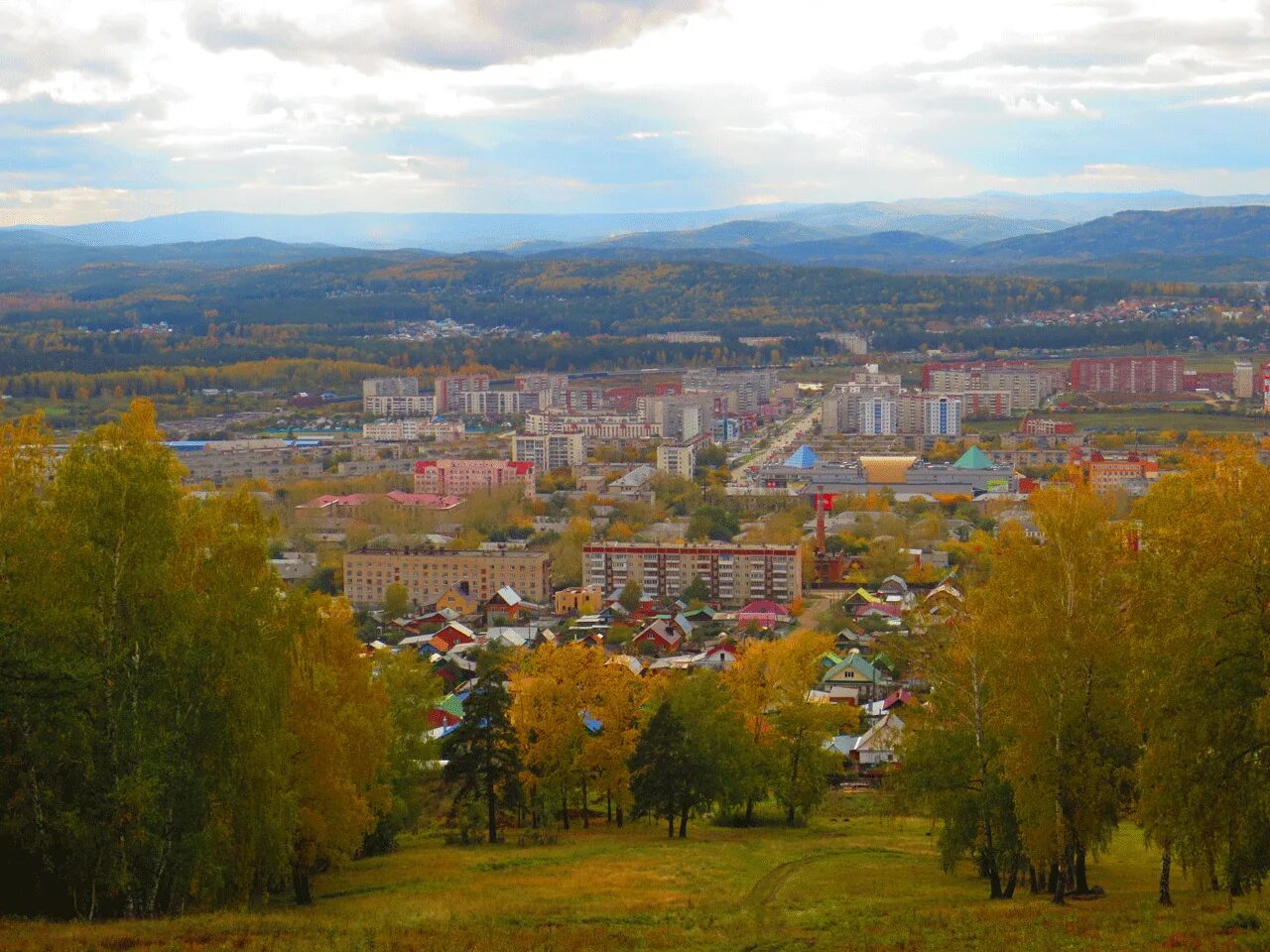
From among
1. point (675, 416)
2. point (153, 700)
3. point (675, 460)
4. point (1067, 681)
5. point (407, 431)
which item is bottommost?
point (407, 431)

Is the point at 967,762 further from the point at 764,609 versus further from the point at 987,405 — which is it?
the point at 987,405

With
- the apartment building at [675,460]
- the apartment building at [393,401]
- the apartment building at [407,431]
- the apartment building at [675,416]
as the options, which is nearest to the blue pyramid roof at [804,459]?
the apartment building at [675,460]

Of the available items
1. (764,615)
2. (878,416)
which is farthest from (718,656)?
(878,416)

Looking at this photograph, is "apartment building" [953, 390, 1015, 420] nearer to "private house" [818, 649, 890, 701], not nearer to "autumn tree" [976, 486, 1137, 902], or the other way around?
"private house" [818, 649, 890, 701]

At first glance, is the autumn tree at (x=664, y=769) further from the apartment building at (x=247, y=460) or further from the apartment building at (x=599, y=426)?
the apartment building at (x=599, y=426)

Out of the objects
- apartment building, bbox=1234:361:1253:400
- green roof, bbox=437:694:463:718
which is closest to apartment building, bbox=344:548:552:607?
green roof, bbox=437:694:463:718

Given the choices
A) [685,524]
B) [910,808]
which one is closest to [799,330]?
[685,524]
